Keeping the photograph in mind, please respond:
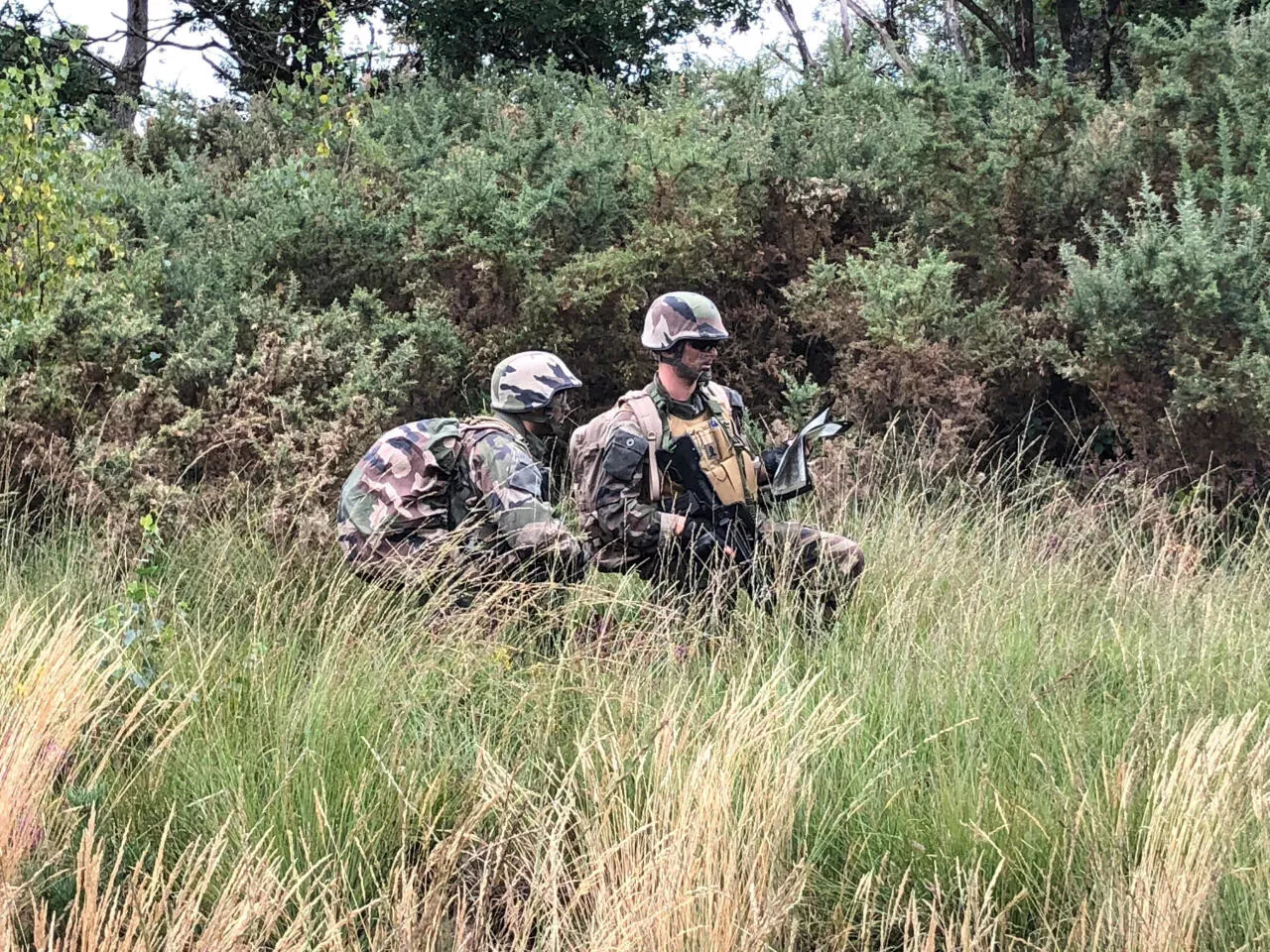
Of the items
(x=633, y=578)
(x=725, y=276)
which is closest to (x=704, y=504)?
(x=633, y=578)

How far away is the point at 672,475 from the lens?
477 centimetres

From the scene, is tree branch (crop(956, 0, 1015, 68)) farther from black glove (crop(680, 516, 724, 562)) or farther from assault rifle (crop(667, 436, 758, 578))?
black glove (crop(680, 516, 724, 562))

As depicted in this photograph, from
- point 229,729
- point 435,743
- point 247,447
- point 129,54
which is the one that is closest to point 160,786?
point 229,729

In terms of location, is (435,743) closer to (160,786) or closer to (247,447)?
(160,786)

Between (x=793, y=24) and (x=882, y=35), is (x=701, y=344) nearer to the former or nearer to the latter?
(x=882, y=35)

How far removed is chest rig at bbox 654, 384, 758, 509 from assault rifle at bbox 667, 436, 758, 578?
2 cm

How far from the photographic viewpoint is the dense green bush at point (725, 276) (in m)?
6.16

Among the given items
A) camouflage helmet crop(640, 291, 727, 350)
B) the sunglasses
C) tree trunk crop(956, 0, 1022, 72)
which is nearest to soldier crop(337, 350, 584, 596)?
camouflage helmet crop(640, 291, 727, 350)

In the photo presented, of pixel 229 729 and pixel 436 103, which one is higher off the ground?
pixel 436 103

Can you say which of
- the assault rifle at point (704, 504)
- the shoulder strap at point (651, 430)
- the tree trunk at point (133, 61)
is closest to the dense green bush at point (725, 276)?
the shoulder strap at point (651, 430)

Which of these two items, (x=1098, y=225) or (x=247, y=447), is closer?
(x=247, y=447)

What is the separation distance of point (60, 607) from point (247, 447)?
6.47 ft

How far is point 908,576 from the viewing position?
469cm

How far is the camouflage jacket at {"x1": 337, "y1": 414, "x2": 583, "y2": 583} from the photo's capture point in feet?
14.0
